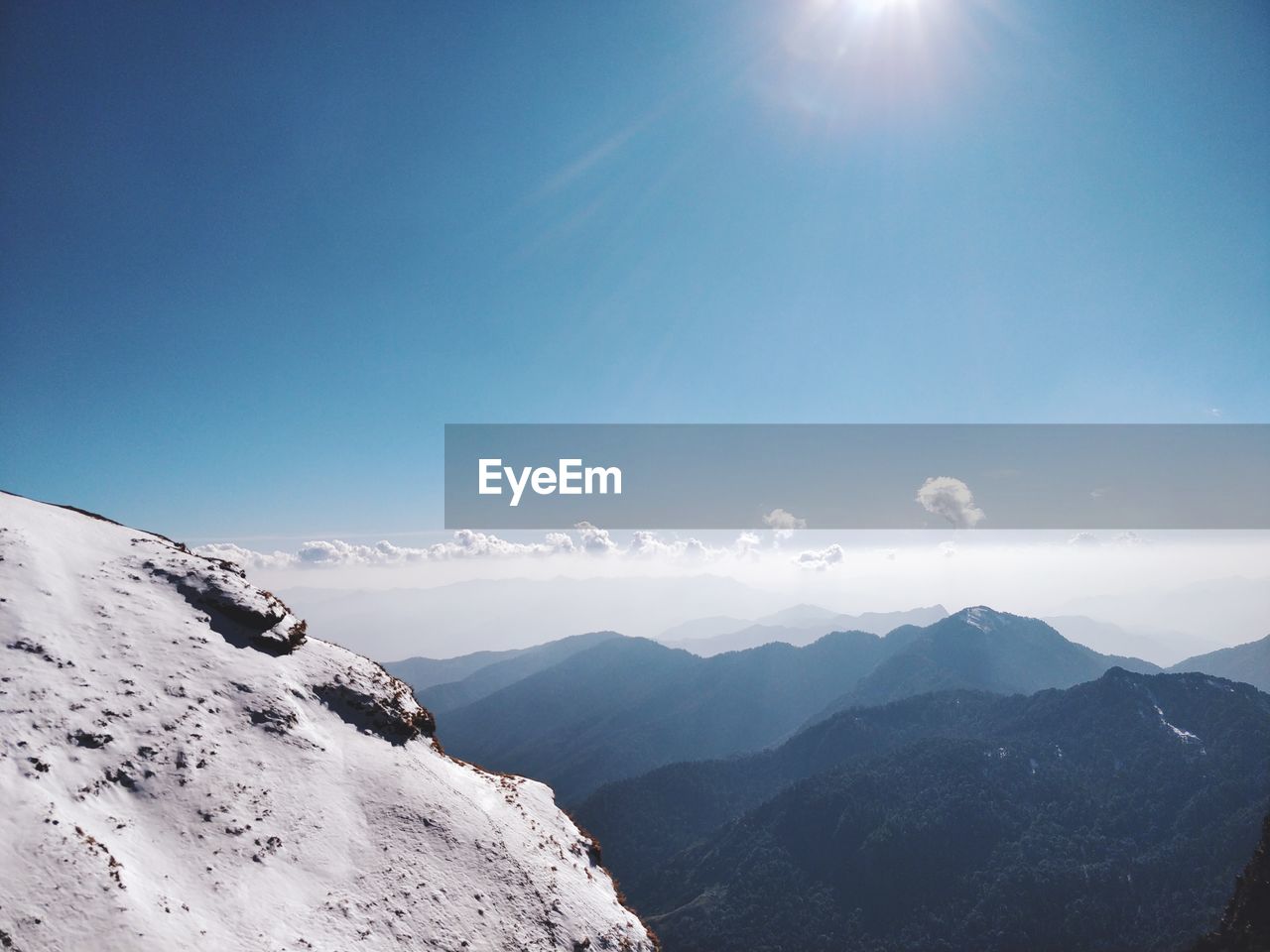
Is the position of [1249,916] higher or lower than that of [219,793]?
lower

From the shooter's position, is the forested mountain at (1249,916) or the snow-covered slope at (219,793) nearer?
the snow-covered slope at (219,793)

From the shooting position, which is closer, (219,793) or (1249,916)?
(219,793)

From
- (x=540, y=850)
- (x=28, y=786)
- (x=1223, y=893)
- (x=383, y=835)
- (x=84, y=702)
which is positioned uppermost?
(x=84, y=702)

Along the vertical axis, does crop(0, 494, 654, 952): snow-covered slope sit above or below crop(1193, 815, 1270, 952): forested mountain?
above

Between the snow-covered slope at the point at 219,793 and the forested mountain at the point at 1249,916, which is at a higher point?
the snow-covered slope at the point at 219,793

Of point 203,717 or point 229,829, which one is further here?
point 203,717

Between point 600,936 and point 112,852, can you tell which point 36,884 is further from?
point 600,936

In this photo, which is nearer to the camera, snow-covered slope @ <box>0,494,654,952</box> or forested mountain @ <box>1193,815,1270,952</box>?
snow-covered slope @ <box>0,494,654,952</box>

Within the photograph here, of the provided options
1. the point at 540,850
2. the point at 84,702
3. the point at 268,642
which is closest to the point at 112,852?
the point at 84,702
